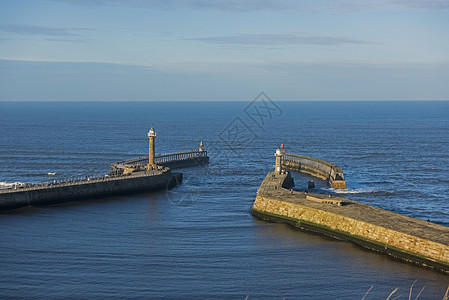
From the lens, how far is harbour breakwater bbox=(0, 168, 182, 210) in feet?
182

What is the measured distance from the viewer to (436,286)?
1414 inches

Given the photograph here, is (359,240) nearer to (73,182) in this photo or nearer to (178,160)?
(73,182)

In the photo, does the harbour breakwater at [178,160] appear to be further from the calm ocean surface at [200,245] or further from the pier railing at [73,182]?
the pier railing at [73,182]

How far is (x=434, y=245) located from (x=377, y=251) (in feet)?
16.2

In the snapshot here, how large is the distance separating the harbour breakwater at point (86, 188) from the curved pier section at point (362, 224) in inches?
607

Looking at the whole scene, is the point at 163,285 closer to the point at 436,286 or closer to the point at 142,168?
the point at 436,286

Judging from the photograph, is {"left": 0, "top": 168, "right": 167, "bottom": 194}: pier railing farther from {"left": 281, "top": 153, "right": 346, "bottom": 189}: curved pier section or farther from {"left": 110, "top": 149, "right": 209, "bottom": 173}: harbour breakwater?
{"left": 281, "top": 153, "right": 346, "bottom": 189}: curved pier section

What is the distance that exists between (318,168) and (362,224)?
123 ft

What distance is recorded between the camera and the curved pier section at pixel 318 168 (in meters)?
70.6

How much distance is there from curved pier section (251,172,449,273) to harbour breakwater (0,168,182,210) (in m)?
15.4

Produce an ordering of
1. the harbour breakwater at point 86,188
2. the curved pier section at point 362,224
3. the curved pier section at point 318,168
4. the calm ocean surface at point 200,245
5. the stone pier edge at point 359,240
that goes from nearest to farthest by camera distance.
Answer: the calm ocean surface at point 200,245 → the stone pier edge at point 359,240 → the curved pier section at point 362,224 → the harbour breakwater at point 86,188 → the curved pier section at point 318,168

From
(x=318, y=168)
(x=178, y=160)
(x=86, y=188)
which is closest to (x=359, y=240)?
(x=86, y=188)

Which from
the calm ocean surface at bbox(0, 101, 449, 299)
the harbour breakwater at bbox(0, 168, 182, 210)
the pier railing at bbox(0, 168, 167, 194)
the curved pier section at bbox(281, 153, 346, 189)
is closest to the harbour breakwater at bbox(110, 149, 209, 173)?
the calm ocean surface at bbox(0, 101, 449, 299)

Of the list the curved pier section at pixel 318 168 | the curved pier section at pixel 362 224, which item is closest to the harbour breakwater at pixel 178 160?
the curved pier section at pixel 318 168
